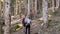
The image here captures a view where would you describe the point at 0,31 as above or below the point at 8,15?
below

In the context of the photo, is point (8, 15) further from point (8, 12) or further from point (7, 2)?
point (7, 2)

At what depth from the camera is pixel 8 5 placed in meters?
A: 8.62

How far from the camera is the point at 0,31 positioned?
1598cm

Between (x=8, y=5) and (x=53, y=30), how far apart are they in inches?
249

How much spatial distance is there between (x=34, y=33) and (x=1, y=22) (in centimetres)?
745

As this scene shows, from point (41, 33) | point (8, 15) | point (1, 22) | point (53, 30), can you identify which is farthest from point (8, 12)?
point (1, 22)

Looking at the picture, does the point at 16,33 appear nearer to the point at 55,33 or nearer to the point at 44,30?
the point at 44,30

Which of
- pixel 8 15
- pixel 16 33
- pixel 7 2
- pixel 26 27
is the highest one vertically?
pixel 7 2

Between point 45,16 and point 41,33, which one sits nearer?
point 41,33

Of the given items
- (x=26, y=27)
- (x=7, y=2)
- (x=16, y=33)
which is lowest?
(x=16, y=33)

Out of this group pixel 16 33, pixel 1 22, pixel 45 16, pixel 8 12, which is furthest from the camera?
pixel 1 22

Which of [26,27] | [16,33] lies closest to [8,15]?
[26,27]

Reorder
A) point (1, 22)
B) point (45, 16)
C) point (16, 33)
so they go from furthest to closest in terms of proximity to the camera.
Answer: point (1, 22) → point (16, 33) → point (45, 16)

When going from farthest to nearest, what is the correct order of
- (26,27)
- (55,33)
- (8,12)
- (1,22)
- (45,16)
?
(1,22) < (45,16) < (55,33) < (26,27) < (8,12)
